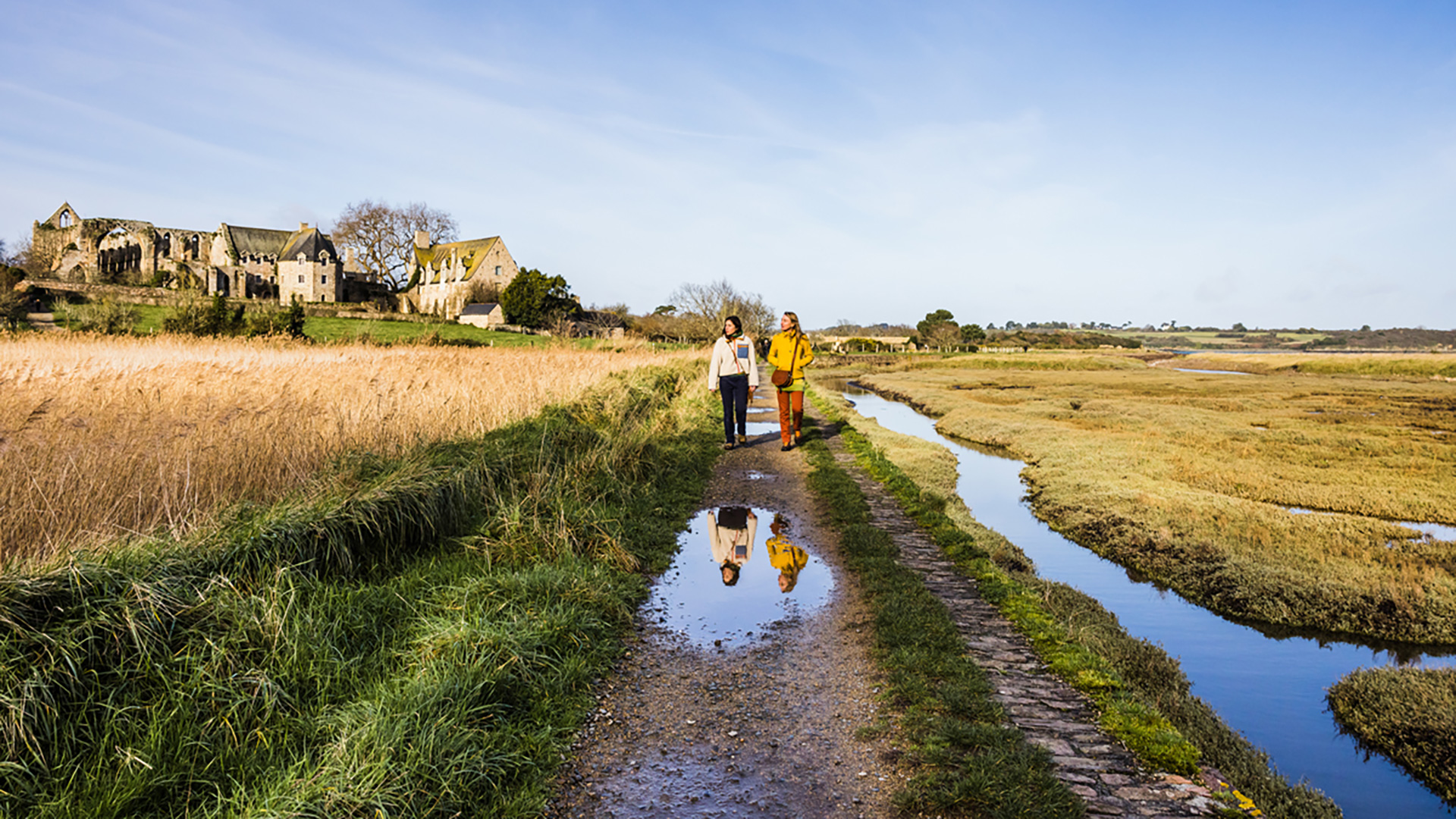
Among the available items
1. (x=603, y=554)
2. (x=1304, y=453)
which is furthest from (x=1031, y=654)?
(x=1304, y=453)

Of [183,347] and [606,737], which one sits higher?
[183,347]

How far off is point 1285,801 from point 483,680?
4.47 metres

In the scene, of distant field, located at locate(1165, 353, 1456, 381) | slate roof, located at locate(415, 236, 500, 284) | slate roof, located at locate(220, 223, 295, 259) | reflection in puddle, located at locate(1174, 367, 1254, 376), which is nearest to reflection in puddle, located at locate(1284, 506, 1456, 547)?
reflection in puddle, located at locate(1174, 367, 1254, 376)

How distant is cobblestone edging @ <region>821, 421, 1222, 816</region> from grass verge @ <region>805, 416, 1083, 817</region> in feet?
0.43

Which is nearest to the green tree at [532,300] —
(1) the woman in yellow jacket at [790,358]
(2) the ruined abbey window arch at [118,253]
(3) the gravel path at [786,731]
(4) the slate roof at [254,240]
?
(4) the slate roof at [254,240]

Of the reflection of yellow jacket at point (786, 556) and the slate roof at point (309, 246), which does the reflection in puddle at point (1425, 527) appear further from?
the slate roof at point (309, 246)

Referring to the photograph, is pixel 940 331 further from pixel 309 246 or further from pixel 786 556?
pixel 786 556

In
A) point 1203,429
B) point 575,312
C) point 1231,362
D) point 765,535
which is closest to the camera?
point 765,535

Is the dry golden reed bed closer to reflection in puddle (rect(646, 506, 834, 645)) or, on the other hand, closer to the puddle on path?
reflection in puddle (rect(646, 506, 834, 645))

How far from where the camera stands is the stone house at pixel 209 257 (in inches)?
2633

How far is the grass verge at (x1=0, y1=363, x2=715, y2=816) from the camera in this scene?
3.21m

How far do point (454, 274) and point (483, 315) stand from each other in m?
14.8

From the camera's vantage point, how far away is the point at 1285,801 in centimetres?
409

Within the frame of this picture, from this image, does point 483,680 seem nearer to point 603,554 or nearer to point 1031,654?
point 603,554
